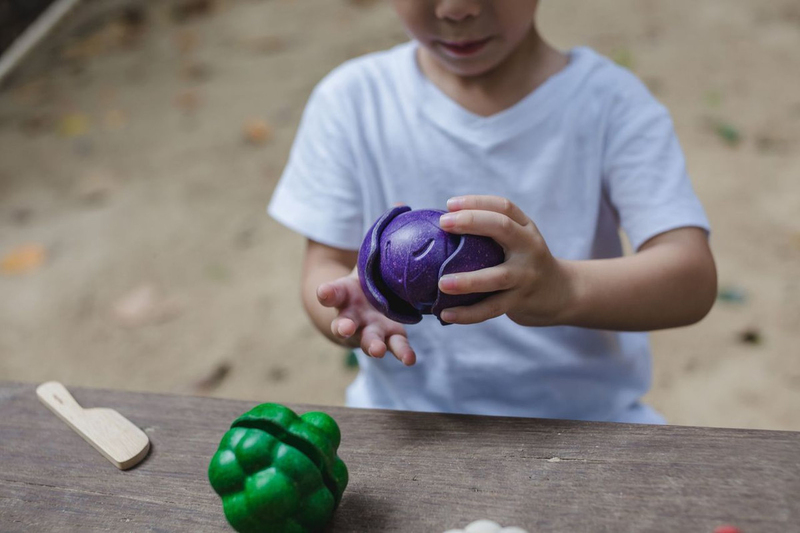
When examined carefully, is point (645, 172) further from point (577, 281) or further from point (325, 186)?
point (325, 186)

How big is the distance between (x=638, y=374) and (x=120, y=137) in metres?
2.99

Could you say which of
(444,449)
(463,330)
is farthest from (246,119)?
(444,449)

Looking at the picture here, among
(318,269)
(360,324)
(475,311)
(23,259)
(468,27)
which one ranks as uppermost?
(468,27)

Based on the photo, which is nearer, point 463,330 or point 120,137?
point 463,330

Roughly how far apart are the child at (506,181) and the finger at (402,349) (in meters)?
0.21

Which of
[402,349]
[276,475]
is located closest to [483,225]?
[402,349]

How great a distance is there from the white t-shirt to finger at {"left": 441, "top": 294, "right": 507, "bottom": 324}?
0.46m

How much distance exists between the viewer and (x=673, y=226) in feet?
4.15

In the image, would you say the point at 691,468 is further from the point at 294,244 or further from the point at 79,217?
the point at 79,217

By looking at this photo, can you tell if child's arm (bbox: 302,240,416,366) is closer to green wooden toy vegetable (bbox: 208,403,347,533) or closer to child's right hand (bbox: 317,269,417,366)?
child's right hand (bbox: 317,269,417,366)

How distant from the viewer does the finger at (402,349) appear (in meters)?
1.01

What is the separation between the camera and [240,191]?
3.26 meters

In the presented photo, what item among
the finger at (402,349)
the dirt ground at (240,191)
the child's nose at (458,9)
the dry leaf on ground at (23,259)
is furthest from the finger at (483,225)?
the dry leaf on ground at (23,259)

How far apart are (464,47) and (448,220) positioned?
492mm
